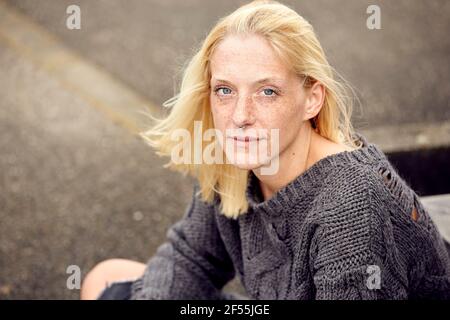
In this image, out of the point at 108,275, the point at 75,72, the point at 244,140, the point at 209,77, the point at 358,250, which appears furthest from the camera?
the point at 75,72

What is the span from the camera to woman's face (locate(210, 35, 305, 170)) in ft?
5.81

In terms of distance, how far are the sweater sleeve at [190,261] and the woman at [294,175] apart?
0.09 meters

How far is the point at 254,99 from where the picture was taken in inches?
71.4

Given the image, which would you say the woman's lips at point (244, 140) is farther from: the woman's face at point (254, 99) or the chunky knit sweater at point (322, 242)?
the chunky knit sweater at point (322, 242)

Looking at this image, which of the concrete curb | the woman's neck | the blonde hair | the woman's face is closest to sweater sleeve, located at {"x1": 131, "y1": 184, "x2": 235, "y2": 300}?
the blonde hair

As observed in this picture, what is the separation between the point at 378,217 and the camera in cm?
176

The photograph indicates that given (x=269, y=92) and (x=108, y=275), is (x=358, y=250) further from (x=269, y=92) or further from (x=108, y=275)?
(x=108, y=275)

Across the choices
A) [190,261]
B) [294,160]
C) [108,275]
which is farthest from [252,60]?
[108,275]

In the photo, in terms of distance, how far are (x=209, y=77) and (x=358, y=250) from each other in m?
0.70

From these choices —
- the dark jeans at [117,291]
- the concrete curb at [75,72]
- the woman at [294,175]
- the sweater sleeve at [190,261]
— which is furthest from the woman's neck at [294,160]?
the concrete curb at [75,72]

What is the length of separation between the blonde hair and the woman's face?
3cm

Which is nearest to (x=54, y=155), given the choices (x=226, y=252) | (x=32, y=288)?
(x=32, y=288)

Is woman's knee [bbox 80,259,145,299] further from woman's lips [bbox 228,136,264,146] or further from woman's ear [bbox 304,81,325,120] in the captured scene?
woman's ear [bbox 304,81,325,120]
